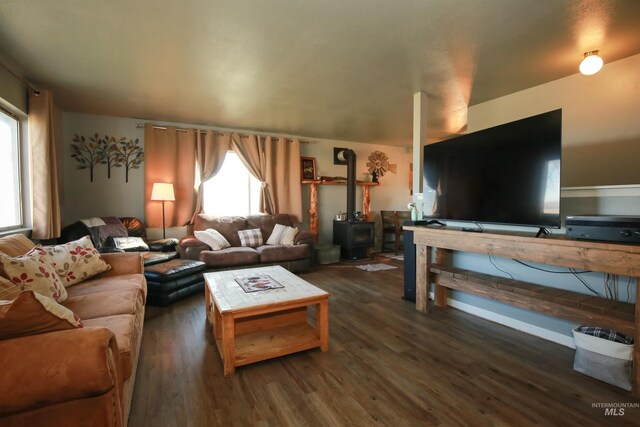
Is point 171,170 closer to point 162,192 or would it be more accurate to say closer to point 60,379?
point 162,192

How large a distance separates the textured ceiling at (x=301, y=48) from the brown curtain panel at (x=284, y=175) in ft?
4.89

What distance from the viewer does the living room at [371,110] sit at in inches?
61.2

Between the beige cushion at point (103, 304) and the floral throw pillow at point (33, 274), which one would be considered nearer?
the floral throw pillow at point (33, 274)

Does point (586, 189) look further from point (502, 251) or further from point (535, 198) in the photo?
point (502, 251)

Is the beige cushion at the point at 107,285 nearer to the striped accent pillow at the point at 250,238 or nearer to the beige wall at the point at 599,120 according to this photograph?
the striped accent pillow at the point at 250,238

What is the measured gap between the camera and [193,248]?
3.81 meters

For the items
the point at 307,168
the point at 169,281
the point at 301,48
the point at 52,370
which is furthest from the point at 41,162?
the point at 307,168

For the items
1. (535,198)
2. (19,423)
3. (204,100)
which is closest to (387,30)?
(535,198)

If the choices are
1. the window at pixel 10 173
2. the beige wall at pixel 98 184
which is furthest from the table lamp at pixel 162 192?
the window at pixel 10 173

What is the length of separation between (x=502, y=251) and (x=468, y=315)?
0.92 meters

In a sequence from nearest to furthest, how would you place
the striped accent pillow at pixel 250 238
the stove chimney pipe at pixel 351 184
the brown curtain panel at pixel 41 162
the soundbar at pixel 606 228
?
the soundbar at pixel 606 228 → the brown curtain panel at pixel 41 162 → the striped accent pillow at pixel 250 238 → the stove chimney pipe at pixel 351 184

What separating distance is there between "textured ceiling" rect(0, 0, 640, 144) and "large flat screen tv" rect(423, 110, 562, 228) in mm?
695

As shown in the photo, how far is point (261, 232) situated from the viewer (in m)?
4.67

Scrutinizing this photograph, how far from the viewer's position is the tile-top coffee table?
180 cm
